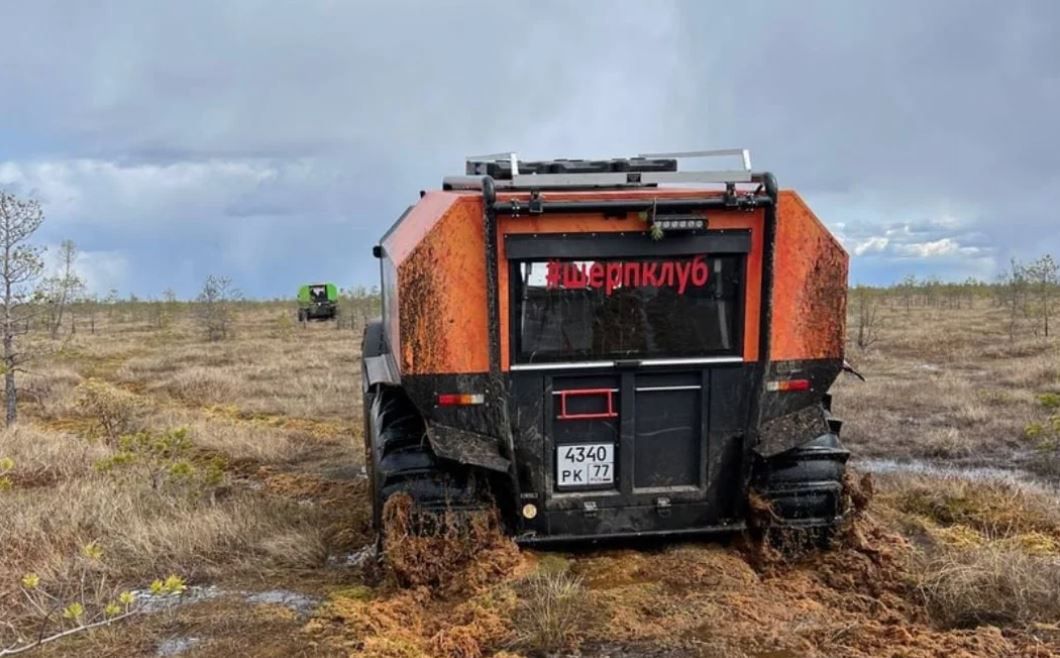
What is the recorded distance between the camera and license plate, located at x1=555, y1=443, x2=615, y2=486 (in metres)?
5.33

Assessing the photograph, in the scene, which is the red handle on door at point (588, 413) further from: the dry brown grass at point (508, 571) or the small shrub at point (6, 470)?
the small shrub at point (6, 470)

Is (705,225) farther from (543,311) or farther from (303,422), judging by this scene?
(303,422)

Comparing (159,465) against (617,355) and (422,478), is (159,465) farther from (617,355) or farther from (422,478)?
(617,355)

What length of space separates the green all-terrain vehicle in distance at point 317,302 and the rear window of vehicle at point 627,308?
111 ft

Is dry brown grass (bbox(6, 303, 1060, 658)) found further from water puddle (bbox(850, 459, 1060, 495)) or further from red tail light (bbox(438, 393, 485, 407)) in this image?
red tail light (bbox(438, 393, 485, 407))

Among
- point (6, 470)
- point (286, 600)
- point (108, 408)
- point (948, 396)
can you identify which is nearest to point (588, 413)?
point (286, 600)

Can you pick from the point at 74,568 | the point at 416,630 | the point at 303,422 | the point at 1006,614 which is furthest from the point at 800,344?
the point at 303,422

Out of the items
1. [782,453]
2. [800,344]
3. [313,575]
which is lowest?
[313,575]

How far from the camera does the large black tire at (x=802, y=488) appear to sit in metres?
5.44

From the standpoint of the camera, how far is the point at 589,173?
230 inches

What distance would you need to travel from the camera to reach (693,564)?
17.2 ft

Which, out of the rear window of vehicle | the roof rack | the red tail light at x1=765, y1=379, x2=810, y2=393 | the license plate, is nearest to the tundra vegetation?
the license plate

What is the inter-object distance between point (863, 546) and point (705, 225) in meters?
2.26

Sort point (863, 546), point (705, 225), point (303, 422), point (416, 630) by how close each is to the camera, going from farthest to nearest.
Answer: point (303, 422) → point (863, 546) → point (705, 225) → point (416, 630)
